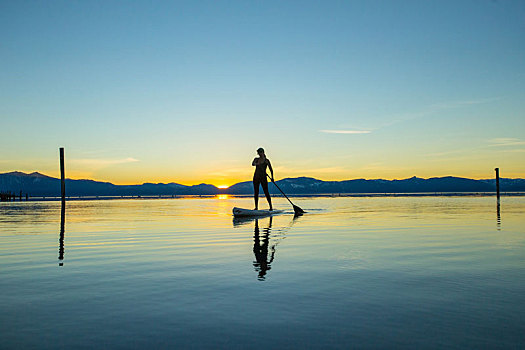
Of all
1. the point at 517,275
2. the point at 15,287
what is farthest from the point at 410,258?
the point at 15,287

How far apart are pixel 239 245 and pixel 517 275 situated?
21.6 ft

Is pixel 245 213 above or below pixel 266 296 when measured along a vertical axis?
above

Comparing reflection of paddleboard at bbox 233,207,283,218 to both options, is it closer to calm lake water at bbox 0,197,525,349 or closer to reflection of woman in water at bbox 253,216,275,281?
reflection of woman in water at bbox 253,216,275,281

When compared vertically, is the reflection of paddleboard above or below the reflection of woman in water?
above

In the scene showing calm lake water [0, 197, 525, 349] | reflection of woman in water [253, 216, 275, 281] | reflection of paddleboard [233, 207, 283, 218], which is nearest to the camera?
calm lake water [0, 197, 525, 349]

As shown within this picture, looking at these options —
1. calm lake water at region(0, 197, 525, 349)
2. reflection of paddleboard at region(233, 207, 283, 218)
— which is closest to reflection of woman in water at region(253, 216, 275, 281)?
calm lake water at region(0, 197, 525, 349)

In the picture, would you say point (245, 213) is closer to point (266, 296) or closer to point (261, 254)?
point (261, 254)

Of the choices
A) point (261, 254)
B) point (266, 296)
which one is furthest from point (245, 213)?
point (266, 296)

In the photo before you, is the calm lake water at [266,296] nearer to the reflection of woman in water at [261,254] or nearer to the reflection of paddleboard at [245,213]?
the reflection of woman in water at [261,254]

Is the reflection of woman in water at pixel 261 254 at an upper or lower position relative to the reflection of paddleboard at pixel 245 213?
lower

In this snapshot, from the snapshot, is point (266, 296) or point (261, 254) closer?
point (266, 296)

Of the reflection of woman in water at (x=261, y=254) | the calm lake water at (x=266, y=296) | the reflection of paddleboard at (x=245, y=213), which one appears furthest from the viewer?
the reflection of paddleboard at (x=245, y=213)

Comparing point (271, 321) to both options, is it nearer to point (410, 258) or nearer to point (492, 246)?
point (410, 258)

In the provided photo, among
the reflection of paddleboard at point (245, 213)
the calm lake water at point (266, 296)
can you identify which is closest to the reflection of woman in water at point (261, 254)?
the calm lake water at point (266, 296)
